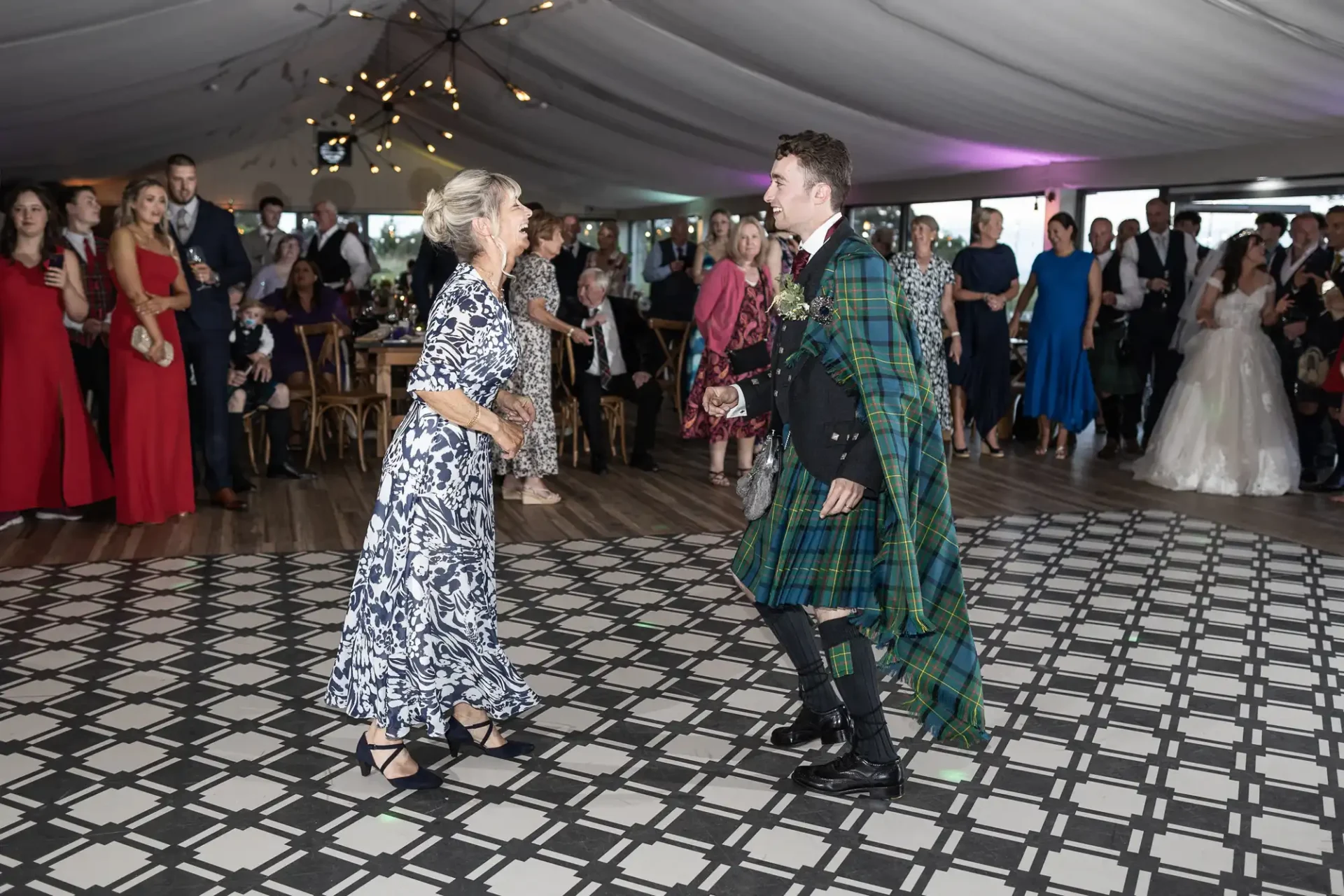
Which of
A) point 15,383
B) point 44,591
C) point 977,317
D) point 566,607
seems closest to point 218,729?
point 566,607

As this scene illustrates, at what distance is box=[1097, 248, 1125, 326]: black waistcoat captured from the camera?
29.0 feet

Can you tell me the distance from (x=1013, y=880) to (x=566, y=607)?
2438 mm

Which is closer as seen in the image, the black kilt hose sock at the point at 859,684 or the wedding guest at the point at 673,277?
the black kilt hose sock at the point at 859,684

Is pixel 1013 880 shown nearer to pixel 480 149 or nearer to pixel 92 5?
pixel 92 5

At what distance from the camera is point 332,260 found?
31.2ft

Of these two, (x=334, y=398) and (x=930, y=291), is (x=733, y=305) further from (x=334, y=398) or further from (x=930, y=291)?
(x=334, y=398)

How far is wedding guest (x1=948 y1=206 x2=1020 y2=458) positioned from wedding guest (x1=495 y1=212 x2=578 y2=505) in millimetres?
3018

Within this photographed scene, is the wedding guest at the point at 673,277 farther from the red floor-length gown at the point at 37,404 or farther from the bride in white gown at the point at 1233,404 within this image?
the red floor-length gown at the point at 37,404

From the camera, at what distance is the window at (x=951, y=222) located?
45.9 feet

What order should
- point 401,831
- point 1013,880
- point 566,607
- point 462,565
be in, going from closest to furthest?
1. point 1013,880
2. point 401,831
3. point 462,565
4. point 566,607

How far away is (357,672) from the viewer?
3.06 meters

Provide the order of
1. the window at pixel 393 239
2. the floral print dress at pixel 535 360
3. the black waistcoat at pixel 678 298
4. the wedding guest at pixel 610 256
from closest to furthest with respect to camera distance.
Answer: the floral print dress at pixel 535 360 → the black waistcoat at pixel 678 298 → the wedding guest at pixel 610 256 → the window at pixel 393 239

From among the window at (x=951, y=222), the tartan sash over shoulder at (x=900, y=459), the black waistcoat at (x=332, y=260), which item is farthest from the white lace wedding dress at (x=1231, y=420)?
the window at (x=951, y=222)

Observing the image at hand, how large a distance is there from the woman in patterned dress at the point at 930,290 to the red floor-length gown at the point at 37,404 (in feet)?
16.4
